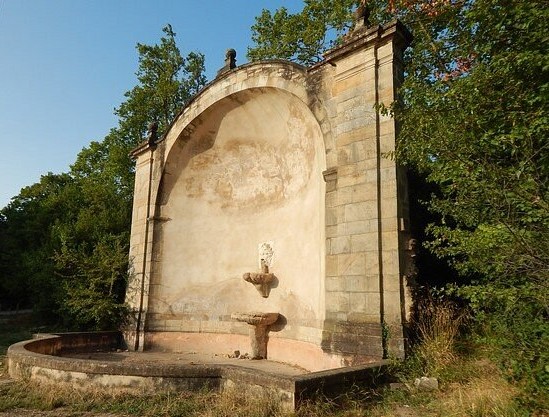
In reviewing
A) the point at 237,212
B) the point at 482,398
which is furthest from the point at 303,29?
the point at 482,398

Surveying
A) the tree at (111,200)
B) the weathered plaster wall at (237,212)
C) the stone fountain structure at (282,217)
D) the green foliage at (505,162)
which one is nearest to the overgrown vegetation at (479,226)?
the green foliage at (505,162)

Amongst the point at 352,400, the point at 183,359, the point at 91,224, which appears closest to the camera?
the point at 352,400

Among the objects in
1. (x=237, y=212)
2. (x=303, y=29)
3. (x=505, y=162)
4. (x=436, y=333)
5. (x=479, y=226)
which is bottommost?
(x=436, y=333)

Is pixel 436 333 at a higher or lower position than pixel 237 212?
lower

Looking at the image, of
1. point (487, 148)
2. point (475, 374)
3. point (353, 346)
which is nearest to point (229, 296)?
point (353, 346)

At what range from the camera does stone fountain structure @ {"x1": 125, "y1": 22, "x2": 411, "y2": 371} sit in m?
5.94

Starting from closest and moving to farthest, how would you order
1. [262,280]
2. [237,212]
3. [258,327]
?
[258,327] → [262,280] → [237,212]

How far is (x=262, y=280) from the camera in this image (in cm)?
930

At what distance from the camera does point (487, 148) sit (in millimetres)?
4113

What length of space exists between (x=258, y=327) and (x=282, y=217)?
7.99 feet

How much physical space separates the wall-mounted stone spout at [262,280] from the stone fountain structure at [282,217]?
0.04 metres

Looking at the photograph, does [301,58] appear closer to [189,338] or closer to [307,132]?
[307,132]

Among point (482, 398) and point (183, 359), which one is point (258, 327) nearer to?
point (183, 359)

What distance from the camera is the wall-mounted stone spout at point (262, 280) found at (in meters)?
9.23
